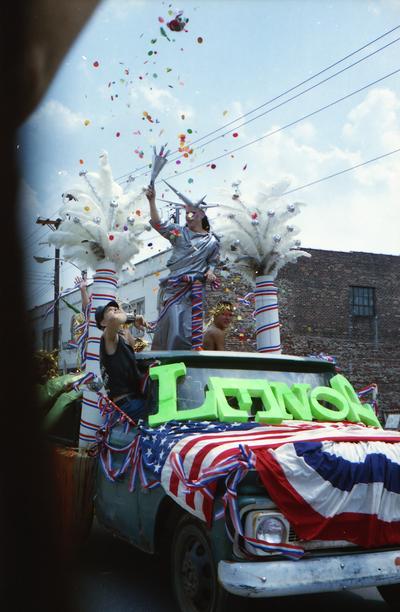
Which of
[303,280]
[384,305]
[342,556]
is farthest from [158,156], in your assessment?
[384,305]

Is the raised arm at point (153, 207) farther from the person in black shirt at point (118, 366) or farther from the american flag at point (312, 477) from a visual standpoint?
the american flag at point (312, 477)

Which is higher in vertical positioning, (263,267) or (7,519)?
(263,267)

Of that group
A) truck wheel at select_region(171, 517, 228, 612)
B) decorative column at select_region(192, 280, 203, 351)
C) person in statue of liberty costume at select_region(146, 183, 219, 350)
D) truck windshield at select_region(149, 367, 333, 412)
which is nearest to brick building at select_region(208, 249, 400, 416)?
person in statue of liberty costume at select_region(146, 183, 219, 350)

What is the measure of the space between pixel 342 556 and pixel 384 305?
2204cm

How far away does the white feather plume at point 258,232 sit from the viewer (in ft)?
23.1

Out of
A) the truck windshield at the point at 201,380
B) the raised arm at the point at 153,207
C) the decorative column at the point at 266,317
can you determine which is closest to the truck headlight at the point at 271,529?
the truck windshield at the point at 201,380

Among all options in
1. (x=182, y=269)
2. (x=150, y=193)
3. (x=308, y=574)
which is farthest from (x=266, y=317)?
(x=308, y=574)

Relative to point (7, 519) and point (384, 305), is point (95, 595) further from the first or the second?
point (384, 305)

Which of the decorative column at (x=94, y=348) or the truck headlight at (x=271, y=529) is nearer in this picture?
the truck headlight at (x=271, y=529)

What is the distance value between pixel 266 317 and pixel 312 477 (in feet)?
11.6

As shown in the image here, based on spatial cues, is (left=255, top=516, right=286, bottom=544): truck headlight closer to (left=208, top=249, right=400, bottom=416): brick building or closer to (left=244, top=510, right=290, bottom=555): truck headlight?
(left=244, top=510, right=290, bottom=555): truck headlight

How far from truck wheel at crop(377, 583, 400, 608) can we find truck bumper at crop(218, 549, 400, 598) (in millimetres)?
989

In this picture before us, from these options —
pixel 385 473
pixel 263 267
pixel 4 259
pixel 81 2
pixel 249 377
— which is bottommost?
pixel 385 473

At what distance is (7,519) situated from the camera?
434cm
